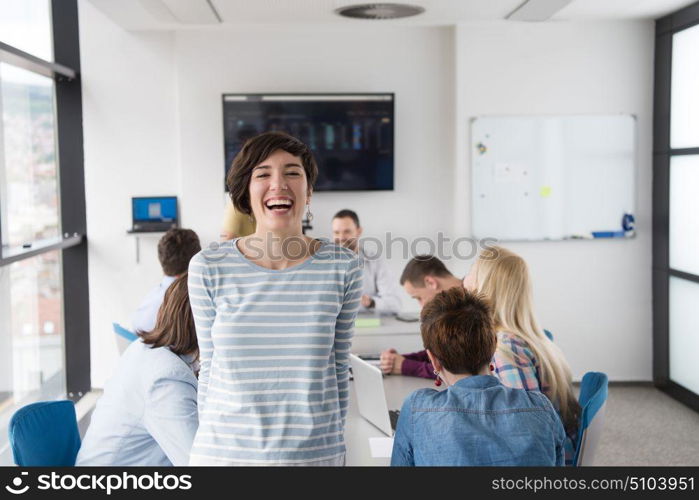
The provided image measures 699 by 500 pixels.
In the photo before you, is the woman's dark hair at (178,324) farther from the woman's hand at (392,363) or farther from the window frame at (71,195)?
the window frame at (71,195)

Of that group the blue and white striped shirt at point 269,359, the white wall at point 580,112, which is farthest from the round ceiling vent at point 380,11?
the blue and white striped shirt at point 269,359

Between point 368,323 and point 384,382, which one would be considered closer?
point 384,382

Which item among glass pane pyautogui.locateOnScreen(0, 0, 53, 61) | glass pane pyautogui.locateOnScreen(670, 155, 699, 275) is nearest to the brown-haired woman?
glass pane pyautogui.locateOnScreen(0, 0, 53, 61)

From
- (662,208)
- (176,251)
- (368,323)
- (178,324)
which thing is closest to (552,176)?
(662,208)

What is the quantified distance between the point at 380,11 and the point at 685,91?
7.05 ft

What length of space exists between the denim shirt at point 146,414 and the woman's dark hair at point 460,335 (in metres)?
0.72

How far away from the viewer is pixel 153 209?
5.43 m

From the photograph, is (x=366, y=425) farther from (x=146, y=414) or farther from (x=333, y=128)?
(x=333, y=128)

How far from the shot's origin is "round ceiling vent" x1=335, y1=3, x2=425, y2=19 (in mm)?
4711

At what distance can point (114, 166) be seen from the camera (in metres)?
5.43

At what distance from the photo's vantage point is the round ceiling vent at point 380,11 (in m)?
4.71

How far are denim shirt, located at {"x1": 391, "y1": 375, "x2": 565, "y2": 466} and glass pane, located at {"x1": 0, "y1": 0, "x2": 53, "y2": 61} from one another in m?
3.06

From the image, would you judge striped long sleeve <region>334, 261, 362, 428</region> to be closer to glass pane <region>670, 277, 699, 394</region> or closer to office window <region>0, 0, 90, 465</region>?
office window <region>0, 0, 90, 465</region>
